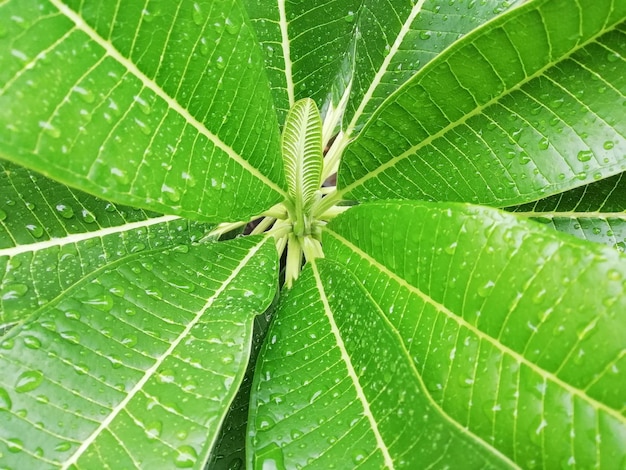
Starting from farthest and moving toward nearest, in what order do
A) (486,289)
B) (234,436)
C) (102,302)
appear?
(234,436)
(102,302)
(486,289)

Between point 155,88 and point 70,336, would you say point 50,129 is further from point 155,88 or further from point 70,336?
point 70,336

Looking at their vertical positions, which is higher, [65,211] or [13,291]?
[65,211]

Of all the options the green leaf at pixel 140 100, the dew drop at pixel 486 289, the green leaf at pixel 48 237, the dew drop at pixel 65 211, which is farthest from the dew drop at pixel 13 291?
the dew drop at pixel 486 289

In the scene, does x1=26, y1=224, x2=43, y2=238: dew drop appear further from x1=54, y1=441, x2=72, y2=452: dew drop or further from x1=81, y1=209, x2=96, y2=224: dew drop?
→ x1=54, y1=441, x2=72, y2=452: dew drop

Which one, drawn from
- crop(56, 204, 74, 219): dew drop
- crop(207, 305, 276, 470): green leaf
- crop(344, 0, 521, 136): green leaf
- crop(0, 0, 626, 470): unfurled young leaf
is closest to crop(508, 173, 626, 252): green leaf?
crop(0, 0, 626, 470): unfurled young leaf

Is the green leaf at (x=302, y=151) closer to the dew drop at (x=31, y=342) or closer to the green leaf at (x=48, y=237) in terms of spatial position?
the green leaf at (x=48, y=237)

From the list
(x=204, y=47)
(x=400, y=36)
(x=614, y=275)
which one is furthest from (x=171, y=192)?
(x=400, y=36)
